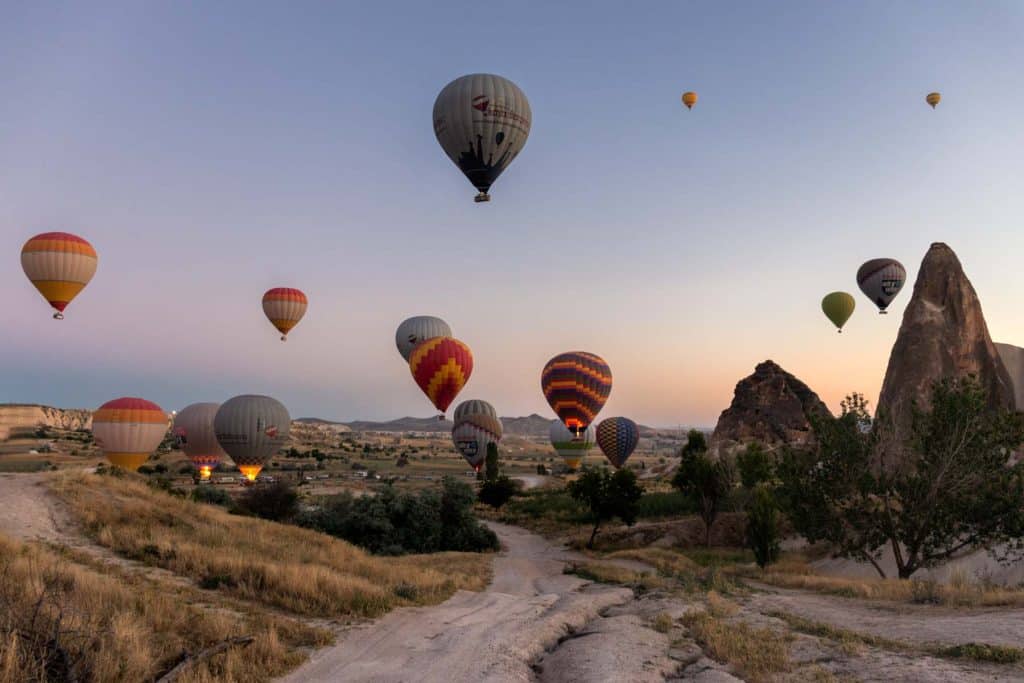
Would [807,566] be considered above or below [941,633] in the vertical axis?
below

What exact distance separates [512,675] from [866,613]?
11710mm

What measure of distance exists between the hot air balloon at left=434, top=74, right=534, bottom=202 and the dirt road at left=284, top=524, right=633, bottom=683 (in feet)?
71.4

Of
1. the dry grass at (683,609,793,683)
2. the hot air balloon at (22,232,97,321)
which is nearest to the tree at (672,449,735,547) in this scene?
the dry grass at (683,609,793,683)

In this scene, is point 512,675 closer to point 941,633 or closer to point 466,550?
point 941,633

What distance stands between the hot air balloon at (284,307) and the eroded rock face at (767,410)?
187 ft

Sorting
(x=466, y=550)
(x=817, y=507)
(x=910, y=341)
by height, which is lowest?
(x=466, y=550)

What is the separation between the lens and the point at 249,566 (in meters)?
18.9

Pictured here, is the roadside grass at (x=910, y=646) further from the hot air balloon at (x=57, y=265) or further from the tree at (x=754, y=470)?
the hot air balloon at (x=57, y=265)

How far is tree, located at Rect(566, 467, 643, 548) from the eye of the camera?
5038 centimetres

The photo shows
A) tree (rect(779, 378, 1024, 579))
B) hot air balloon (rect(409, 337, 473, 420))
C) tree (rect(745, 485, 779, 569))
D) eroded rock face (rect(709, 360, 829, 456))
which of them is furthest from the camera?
eroded rock face (rect(709, 360, 829, 456))

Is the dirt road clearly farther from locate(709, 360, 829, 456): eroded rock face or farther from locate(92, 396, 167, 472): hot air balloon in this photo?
locate(709, 360, 829, 456): eroded rock face

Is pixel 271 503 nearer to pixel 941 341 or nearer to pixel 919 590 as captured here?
pixel 919 590

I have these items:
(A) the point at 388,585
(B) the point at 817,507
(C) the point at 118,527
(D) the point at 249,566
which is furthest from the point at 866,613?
(C) the point at 118,527

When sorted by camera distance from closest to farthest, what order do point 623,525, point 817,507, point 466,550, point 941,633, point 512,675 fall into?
point 512,675
point 941,633
point 817,507
point 466,550
point 623,525
